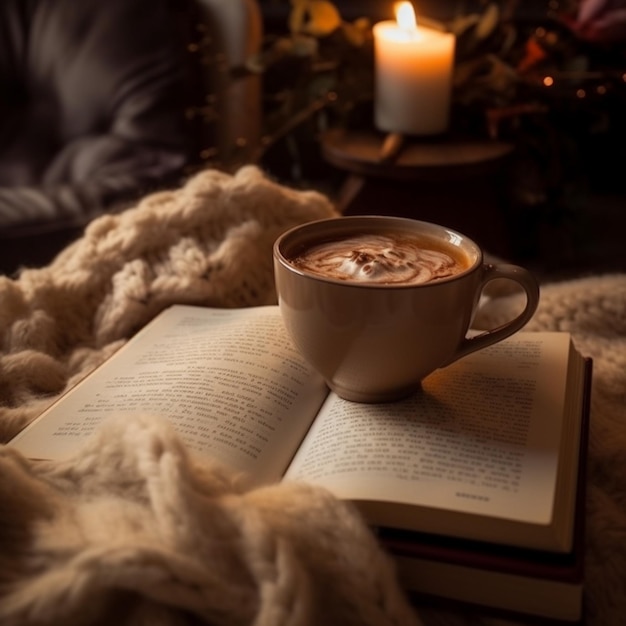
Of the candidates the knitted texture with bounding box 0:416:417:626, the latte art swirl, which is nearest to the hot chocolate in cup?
the latte art swirl

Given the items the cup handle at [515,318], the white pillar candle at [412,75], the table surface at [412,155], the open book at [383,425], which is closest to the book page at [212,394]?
the open book at [383,425]

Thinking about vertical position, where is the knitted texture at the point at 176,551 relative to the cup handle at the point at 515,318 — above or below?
below

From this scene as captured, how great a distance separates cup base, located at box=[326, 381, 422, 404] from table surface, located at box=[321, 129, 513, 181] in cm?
56

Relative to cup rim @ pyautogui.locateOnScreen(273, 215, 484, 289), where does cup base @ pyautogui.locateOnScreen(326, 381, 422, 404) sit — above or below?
below

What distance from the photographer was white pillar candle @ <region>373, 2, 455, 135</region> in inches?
42.2

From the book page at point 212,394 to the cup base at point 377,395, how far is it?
3cm

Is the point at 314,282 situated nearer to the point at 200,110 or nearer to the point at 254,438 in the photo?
the point at 254,438

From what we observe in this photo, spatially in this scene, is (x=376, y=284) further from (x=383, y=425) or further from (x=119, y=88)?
(x=119, y=88)

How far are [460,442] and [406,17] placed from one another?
0.75 metres

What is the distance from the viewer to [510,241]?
1427mm

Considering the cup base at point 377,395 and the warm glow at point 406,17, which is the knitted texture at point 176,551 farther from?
the warm glow at point 406,17

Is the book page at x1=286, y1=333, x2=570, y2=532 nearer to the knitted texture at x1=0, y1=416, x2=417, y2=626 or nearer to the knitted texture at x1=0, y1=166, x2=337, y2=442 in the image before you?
the knitted texture at x1=0, y1=416, x2=417, y2=626

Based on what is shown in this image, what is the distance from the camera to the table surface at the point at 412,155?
3.40ft

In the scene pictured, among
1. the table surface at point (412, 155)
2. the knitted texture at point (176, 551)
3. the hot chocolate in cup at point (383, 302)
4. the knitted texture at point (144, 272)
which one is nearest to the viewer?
the knitted texture at point (176, 551)
